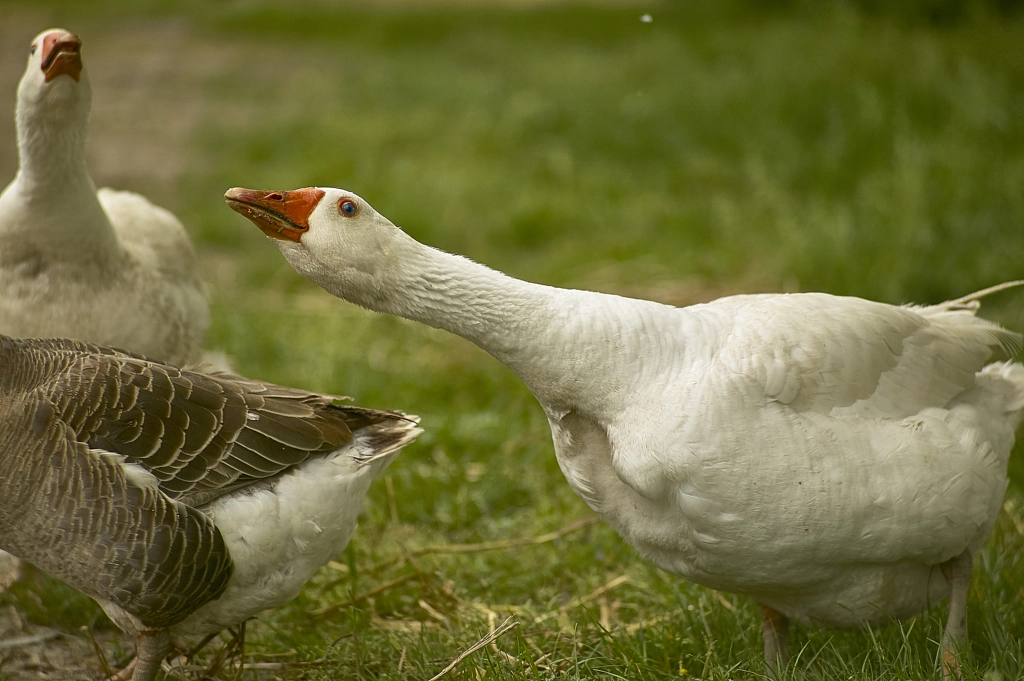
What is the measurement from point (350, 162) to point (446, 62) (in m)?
5.00

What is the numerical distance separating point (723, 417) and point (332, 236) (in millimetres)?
1223

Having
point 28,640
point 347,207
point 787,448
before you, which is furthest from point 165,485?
point 787,448

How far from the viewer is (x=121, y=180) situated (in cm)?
1016

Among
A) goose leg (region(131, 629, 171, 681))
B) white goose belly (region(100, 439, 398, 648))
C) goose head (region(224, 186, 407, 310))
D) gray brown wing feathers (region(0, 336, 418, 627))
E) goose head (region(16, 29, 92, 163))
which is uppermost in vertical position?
goose head (region(16, 29, 92, 163))

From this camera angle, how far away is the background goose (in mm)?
2914

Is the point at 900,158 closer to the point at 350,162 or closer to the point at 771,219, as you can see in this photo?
the point at 771,219

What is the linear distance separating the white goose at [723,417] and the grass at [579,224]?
0.43 metres

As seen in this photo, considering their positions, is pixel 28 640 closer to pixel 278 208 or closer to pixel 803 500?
pixel 278 208

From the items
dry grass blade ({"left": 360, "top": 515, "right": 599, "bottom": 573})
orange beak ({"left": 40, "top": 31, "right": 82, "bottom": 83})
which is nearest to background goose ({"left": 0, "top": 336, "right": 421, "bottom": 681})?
dry grass blade ({"left": 360, "top": 515, "right": 599, "bottom": 573})

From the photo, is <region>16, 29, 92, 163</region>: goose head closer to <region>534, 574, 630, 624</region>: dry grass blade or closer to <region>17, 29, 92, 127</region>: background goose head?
<region>17, 29, 92, 127</region>: background goose head

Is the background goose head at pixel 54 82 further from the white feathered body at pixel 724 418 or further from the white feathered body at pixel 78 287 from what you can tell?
the white feathered body at pixel 724 418

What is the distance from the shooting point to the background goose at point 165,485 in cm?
291

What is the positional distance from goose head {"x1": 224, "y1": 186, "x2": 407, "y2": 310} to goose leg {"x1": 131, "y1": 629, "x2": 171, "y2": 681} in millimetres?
1304

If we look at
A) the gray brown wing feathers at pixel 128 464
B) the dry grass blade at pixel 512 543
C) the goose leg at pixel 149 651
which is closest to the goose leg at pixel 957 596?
the dry grass blade at pixel 512 543
